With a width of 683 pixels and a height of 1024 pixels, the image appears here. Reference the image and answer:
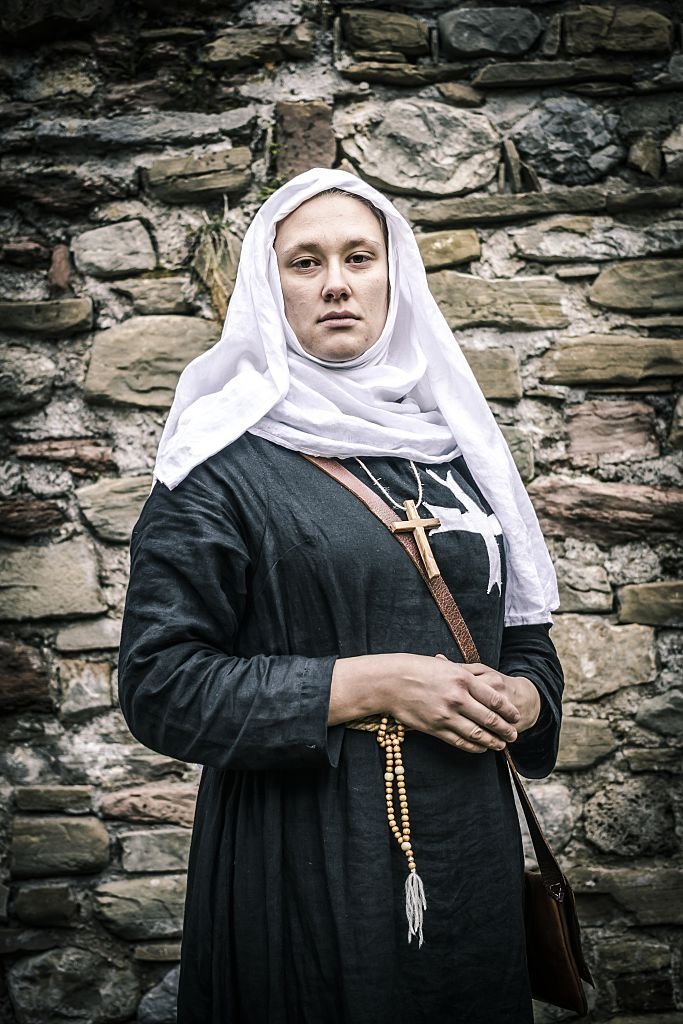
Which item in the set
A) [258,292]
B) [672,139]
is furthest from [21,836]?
[672,139]

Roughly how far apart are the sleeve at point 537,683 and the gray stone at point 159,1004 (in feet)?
4.43

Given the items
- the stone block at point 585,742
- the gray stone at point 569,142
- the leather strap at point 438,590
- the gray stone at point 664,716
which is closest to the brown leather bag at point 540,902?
the leather strap at point 438,590

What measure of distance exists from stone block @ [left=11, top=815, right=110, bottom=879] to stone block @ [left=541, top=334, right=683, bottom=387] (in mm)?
1886

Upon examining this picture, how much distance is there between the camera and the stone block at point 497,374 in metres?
2.59

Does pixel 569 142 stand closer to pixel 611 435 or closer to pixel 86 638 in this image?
pixel 611 435

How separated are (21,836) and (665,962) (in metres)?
1.88

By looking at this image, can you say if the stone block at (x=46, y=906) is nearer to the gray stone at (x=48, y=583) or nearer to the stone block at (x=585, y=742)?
the gray stone at (x=48, y=583)

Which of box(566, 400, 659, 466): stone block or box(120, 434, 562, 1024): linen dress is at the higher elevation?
box(566, 400, 659, 466): stone block

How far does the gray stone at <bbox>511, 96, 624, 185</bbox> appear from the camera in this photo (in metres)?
2.64

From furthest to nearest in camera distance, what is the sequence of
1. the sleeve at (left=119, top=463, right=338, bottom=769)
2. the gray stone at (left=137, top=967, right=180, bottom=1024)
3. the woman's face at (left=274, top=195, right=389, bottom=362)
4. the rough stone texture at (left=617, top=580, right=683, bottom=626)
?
1. the rough stone texture at (left=617, top=580, right=683, bottom=626)
2. the gray stone at (left=137, top=967, right=180, bottom=1024)
3. the woman's face at (left=274, top=195, right=389, bottom=362)
4. the sleeve at (left=119, top=463, right=338, bottom=769)

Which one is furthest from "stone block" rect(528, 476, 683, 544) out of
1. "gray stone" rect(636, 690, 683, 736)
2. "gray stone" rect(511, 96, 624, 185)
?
"gray stone" rect(511, 96, 624, 185)

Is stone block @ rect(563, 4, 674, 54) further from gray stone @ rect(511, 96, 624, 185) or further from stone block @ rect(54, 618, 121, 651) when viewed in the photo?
stone block @ rect(54, 618, 121, 651)

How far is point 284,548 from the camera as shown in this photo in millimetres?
1420

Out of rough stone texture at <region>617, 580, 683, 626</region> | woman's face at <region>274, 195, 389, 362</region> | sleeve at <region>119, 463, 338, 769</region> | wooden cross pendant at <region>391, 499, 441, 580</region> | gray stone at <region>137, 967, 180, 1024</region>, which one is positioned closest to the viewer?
sleeve at <region>119, 463, 338, 769</region>
